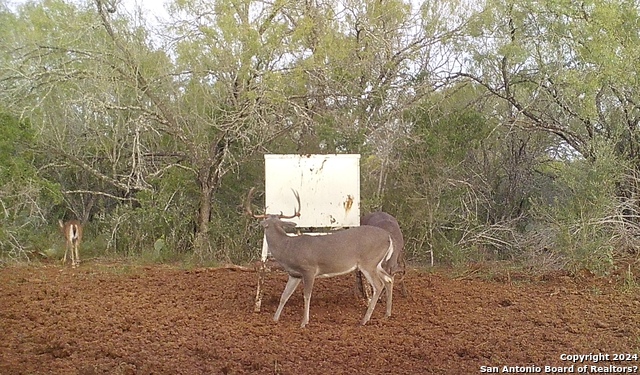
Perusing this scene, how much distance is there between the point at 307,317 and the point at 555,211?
17.8 feet

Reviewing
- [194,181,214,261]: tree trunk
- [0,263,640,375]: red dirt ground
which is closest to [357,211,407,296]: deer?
[0,263,640,375]: red dirt ground

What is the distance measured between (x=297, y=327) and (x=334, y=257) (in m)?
0.92

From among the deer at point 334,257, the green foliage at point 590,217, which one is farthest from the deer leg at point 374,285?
the green foliage at point 590,217

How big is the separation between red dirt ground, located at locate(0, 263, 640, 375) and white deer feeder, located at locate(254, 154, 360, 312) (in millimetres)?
1161

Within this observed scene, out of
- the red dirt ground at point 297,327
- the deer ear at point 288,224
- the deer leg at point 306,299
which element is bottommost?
the red dirt ground at point 297,327

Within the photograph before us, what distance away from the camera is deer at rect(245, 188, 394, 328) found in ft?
27.1

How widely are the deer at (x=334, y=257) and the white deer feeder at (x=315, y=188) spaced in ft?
1.60

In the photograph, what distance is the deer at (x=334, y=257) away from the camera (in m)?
8.25

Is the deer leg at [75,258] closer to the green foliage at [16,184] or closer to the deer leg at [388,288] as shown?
the green foliage at [16,184]

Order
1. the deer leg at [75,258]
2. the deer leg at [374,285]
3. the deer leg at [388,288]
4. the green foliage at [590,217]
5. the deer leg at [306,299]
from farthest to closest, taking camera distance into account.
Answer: the deer leg at [75,258], the green foliage at [590,217], the deer leg at [388,288], the deer leg at [374,285], the deer leg at [306,299]

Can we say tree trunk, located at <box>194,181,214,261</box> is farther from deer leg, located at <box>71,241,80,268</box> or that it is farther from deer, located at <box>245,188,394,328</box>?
deer, located at <box>245,188,394,328</box>

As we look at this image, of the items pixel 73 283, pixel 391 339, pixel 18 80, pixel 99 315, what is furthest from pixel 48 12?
pixel 391 339

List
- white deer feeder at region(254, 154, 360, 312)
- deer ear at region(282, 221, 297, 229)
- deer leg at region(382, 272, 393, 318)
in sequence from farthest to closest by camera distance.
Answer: white deer feeder at region(254, 154, 360, 312) < deer ear at region(282, 221, 297, 229) < deer leg at region(382, 272, 393, 318)

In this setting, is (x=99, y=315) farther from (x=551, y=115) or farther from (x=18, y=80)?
(x=551, y=115)
